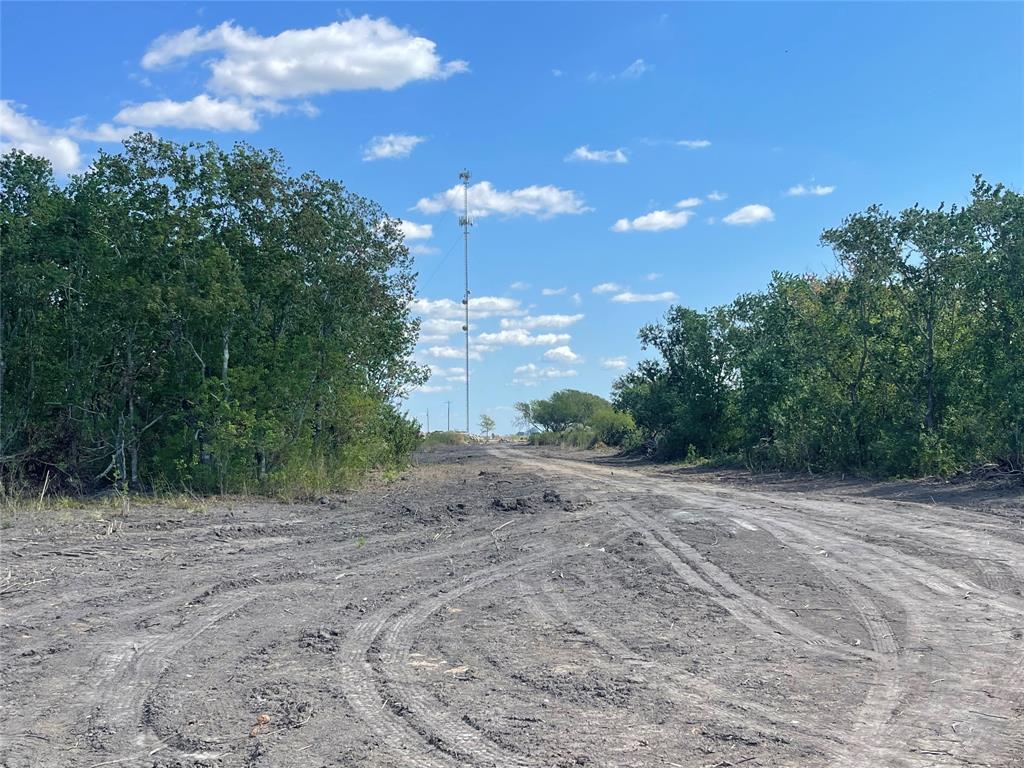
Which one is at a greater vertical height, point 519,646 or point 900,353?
point 900,353

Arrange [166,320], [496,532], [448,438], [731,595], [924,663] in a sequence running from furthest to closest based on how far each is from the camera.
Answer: [448,438] → [166,320] → [496,532] → [731,595] → [924,663]

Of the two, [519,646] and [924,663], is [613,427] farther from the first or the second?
[924,663]

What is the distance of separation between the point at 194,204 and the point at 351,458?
7.62 meters

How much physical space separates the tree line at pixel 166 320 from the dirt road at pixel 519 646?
6.24 m

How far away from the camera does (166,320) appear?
18484 millimetres

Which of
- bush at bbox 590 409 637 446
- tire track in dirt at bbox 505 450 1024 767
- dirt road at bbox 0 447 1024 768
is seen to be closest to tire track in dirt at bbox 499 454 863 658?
dirt road at bbox 0 447 1024 768

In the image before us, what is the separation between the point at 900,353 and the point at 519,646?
769 inches

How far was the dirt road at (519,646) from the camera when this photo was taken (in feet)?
15.9

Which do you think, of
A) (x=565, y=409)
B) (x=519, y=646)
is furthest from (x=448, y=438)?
(x=519, y=646)

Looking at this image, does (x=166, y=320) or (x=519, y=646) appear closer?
(x=519, y=646)

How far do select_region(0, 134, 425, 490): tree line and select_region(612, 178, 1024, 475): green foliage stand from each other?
47.3ft

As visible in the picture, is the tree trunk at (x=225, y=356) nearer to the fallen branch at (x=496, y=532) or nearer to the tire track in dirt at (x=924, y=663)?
the fallen branch at (x=496, y=532)

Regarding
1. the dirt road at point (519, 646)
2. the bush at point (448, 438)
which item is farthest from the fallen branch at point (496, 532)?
the bush at point (448, 438)

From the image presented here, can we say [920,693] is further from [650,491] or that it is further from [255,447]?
[255,447]
